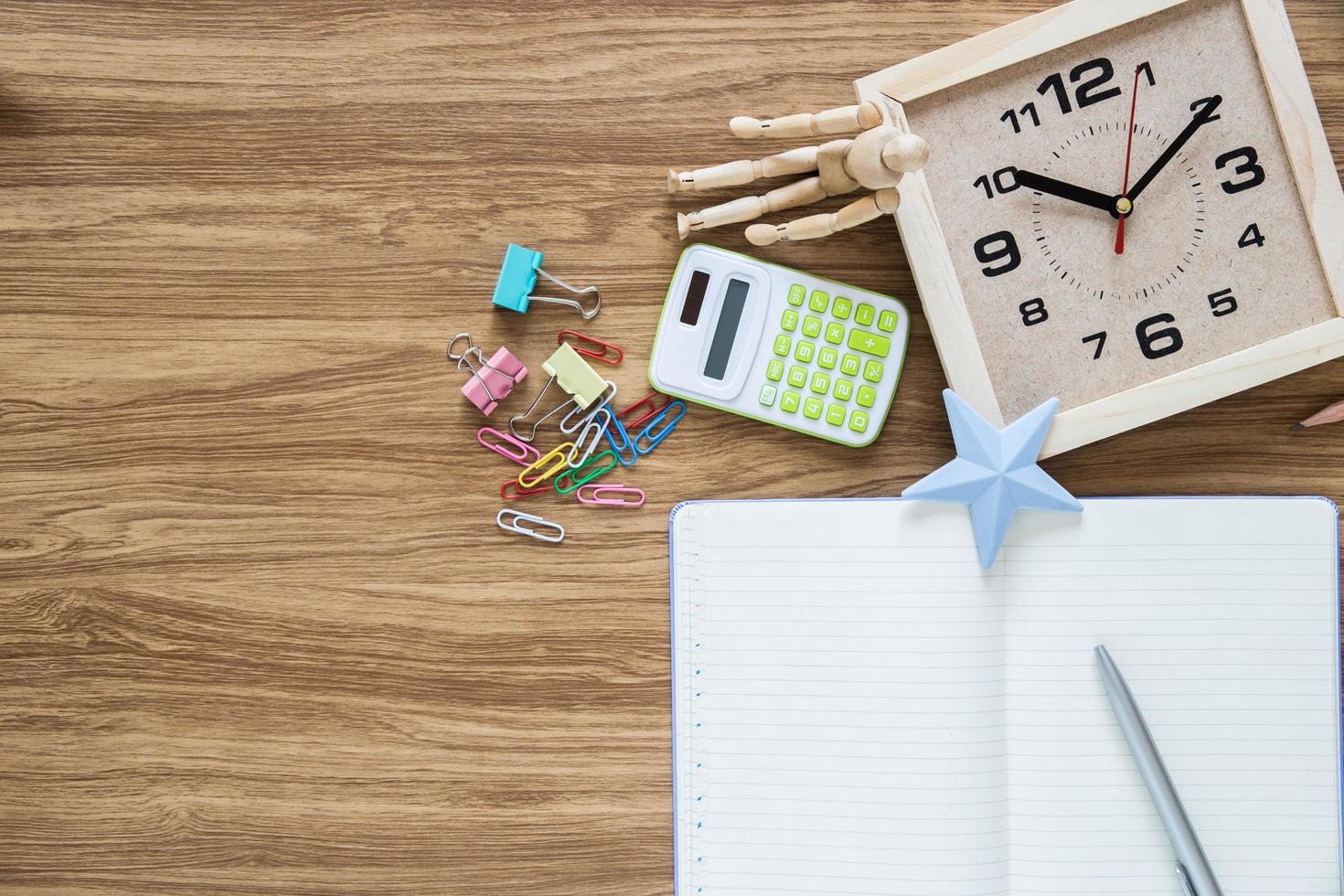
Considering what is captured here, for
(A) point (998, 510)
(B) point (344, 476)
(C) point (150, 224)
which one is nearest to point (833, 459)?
(A) point (998, 510)

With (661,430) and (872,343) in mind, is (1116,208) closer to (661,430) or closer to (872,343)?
(872,343)

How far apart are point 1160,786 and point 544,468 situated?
744 millimetres

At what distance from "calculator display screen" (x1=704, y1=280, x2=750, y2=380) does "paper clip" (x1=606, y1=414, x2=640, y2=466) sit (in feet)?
0.37

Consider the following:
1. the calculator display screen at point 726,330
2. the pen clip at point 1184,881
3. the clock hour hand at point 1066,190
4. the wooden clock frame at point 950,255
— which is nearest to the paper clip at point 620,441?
the calculator display screen at point 726,330

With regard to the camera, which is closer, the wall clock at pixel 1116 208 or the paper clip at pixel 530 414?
the wall clock at pixel 1116 208

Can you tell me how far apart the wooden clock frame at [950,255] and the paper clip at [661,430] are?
0.93ft

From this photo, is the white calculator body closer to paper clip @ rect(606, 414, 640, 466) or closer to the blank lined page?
paper clip @ rect(606, 414, 640, 466)

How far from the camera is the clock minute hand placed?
0.90 metres

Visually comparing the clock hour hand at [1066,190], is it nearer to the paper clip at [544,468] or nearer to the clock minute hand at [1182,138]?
the clock minute hand at [1182,138]

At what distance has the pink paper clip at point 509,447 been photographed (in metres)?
1.01

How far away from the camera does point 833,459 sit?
39.7 inches

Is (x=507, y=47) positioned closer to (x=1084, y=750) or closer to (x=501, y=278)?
(x=501, y=278)

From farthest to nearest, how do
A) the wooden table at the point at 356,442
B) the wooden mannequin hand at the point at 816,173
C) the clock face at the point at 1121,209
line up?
the wooden table at the point at 356,442, the clock face at the point at 1121,209, the wooden mannequin hand at the point at 816,173

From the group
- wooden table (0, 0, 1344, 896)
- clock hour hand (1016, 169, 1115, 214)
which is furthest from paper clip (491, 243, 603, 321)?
clock hour hand (1016, 169, 1115, 214)
